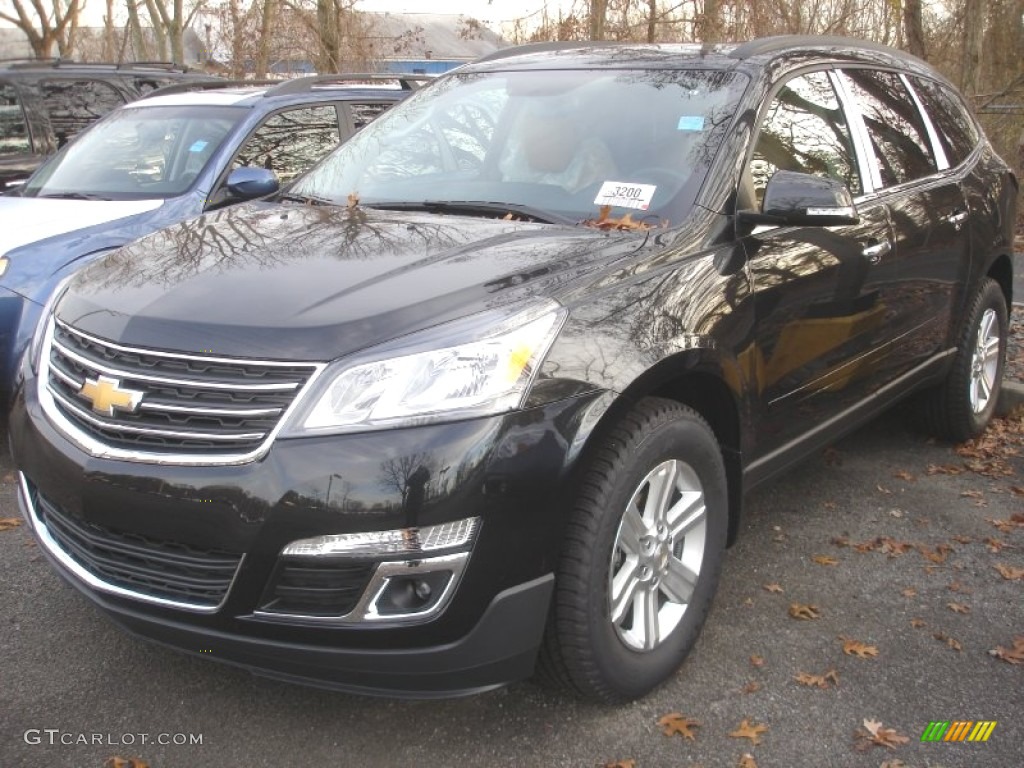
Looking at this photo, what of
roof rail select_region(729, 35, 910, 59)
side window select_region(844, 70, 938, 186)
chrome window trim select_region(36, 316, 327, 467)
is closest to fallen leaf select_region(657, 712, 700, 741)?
chrome window trim select_region(36, 316, 327, 467)

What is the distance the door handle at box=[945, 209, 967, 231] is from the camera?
4520mm

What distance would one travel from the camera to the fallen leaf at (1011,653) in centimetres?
320

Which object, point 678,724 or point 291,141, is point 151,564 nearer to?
point 678,724

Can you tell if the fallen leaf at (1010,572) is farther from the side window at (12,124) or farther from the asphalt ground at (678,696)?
the side window at (12,124)

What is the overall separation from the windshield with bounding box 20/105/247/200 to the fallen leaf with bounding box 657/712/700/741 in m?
4.31

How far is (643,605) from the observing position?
9.35 feet

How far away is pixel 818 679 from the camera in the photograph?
3.05 meters

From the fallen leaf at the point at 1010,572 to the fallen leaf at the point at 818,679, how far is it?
3.73 feet

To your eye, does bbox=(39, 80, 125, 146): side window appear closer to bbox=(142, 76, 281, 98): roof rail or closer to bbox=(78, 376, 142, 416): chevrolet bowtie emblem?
bbox=(142, 76, 281, 98): roof rail

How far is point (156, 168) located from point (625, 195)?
378cm

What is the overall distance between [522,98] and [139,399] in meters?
2.08

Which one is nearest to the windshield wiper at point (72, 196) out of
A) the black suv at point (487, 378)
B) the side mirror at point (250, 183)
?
the side mirror at point (250, 183)

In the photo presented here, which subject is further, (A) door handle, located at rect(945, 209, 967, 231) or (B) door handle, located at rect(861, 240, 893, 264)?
(A) door handle, located at rect(945, 209, 967, 231)

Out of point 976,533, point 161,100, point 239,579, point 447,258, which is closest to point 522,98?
point 447,258
